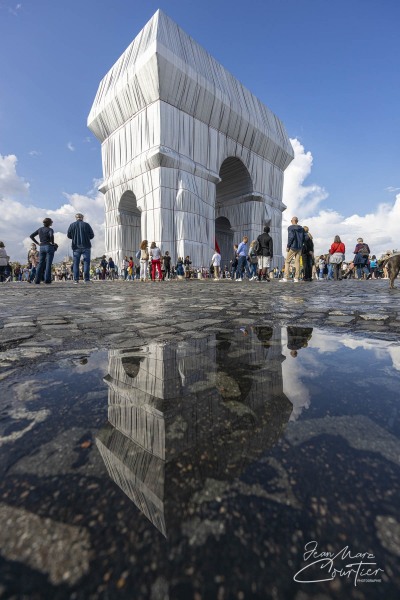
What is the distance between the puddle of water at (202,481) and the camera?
16.1 inches

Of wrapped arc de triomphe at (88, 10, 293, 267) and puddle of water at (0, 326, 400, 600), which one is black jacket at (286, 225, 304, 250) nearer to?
puddle of water at (0, 326, 400, 600)

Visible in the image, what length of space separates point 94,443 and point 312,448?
531 millimetres

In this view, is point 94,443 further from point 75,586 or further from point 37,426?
point 75,586

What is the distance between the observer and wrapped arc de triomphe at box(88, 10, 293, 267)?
1673 centimetres

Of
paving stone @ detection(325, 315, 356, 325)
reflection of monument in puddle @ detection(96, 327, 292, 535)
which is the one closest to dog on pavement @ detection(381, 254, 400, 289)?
paving stone @ detection(325, 315, 356, 325)

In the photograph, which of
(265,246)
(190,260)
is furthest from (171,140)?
(265,246)

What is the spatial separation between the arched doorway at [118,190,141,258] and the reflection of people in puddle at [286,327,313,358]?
2031cm

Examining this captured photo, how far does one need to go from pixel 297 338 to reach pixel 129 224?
69.5ft

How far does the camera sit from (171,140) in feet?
57.1

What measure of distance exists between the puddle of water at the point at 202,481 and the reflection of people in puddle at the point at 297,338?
0.43 metres

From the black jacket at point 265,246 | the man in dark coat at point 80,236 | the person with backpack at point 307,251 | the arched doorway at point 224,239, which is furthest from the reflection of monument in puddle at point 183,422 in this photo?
the arched doorway at point 224,239

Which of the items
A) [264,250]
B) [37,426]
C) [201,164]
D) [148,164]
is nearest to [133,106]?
[148,164]

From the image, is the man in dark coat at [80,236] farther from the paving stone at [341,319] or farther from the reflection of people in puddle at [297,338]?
the reflection of people in puddle at [297,338]

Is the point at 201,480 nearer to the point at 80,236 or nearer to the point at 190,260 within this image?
the point at 80,236
